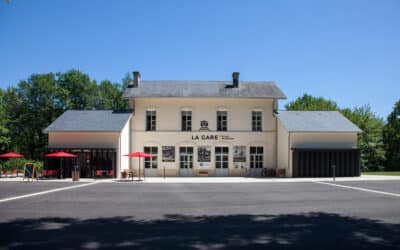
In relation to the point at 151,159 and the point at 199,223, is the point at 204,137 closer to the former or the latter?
the point at 151,159

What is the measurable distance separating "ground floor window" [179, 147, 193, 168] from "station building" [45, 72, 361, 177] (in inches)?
3.1

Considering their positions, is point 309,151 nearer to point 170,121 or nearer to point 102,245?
point 170,121

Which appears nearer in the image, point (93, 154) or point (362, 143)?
point (93, 154)

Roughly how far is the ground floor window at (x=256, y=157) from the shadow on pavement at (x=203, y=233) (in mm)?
20368

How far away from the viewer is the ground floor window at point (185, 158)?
30109mm

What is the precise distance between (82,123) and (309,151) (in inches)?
681

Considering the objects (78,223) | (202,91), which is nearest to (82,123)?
(202,91)

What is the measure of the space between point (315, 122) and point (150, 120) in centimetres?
1322

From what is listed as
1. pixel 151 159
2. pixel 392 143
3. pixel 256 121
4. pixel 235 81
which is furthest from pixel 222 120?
pixel 392 143

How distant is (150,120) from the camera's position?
30484 millimetres

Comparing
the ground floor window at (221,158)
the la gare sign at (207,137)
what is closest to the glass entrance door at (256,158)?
the ground floor window at (221,158)

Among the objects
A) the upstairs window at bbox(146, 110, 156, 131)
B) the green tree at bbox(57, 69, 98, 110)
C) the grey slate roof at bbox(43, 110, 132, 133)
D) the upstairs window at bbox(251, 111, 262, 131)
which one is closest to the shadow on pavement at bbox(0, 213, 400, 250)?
the grey slate roof at bbox(43, 110, 132, 133)

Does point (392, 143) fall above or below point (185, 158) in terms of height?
above

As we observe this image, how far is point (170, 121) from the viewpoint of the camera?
30375 millimetres
